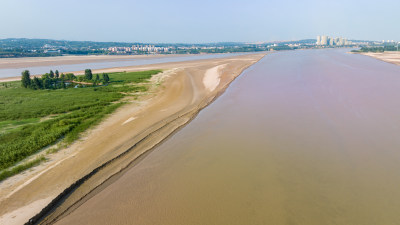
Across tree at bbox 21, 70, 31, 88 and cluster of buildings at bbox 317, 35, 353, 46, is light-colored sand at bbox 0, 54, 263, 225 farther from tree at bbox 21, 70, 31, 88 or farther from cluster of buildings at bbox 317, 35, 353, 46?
cluster of buildings at bbox 317, 35, 353, 46

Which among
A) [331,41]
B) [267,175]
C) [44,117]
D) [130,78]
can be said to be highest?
[331,41]

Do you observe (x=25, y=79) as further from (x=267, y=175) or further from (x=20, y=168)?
(x=267, y=175)

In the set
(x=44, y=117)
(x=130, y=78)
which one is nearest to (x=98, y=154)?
(x=44, y=117)

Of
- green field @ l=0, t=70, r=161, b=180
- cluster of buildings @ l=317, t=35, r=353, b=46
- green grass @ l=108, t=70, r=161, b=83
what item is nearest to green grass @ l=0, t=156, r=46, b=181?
green field @ l=0, t=70, r=161, b=180

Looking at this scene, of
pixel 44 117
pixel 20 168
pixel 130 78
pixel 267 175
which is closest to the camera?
pixel 267 175

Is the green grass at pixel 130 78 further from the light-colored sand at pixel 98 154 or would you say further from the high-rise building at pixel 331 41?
the high-rise building at pixel 331 41

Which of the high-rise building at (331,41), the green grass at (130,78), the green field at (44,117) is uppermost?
the high-rise building at (331,41)

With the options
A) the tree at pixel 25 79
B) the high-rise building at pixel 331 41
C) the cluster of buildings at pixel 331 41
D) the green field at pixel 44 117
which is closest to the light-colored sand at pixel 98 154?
Result: the green field at pixel 44 117
